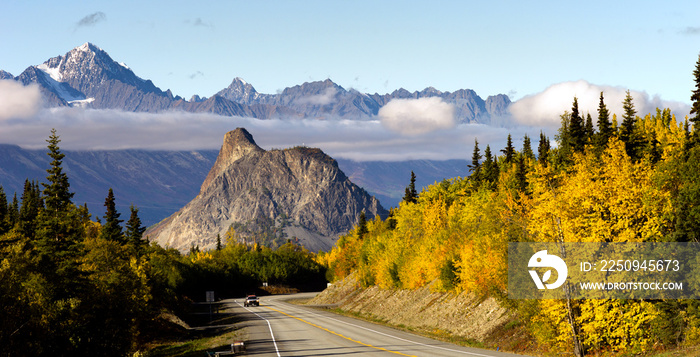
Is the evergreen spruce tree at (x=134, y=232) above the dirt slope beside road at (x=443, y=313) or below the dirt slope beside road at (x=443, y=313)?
above

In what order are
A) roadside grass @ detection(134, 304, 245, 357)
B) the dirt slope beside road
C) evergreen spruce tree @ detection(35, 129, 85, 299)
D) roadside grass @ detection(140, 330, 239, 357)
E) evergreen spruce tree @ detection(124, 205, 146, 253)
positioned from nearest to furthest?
the dirt slope beside road, roadside grass @ detection(140, 330, 239, 357), roadside grass @ detection(134, 304, 245, 357), evergreen spruce tree @ detection(35, 129, 85, 299), evergreen spruce tree @ detection(124, 205, 146, 253)

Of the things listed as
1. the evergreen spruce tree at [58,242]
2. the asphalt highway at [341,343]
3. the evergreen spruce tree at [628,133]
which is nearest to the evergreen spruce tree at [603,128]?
the evergreen spruce tree at [628,133]

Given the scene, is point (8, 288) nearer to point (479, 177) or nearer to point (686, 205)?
point (686, 205)

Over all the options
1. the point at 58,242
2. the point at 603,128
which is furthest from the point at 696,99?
the point at 58,242

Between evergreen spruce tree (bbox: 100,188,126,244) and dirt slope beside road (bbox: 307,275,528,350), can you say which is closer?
dirt slope beside road (bbox: 307,275,528,350)

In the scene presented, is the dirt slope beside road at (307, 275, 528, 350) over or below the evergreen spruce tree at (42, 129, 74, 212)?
below

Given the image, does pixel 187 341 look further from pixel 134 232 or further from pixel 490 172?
pixel 490 172

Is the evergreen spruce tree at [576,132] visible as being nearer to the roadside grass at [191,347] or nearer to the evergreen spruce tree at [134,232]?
the roadside grass at [191,347]

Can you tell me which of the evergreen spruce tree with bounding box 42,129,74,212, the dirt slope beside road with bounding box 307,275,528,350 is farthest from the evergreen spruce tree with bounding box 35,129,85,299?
the dirt slope beside road with bounding box 307,275,528,350

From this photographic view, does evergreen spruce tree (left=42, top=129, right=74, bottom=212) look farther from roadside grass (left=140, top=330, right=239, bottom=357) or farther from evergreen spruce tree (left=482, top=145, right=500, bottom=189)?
evergreen spruce tree (left=482, top=145, right=500, bottom=189)

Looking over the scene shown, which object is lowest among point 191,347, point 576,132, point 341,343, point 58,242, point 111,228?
point 191,347

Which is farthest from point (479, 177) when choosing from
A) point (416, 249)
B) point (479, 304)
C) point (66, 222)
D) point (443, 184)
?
point (66, 222)

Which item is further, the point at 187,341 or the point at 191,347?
the point at 187,341

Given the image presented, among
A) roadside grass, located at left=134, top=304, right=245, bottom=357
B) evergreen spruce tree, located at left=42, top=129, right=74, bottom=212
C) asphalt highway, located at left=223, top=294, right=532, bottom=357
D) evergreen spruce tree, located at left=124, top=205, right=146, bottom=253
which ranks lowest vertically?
roadside grass, located at left=134, top=304, right=245, bottom=357
